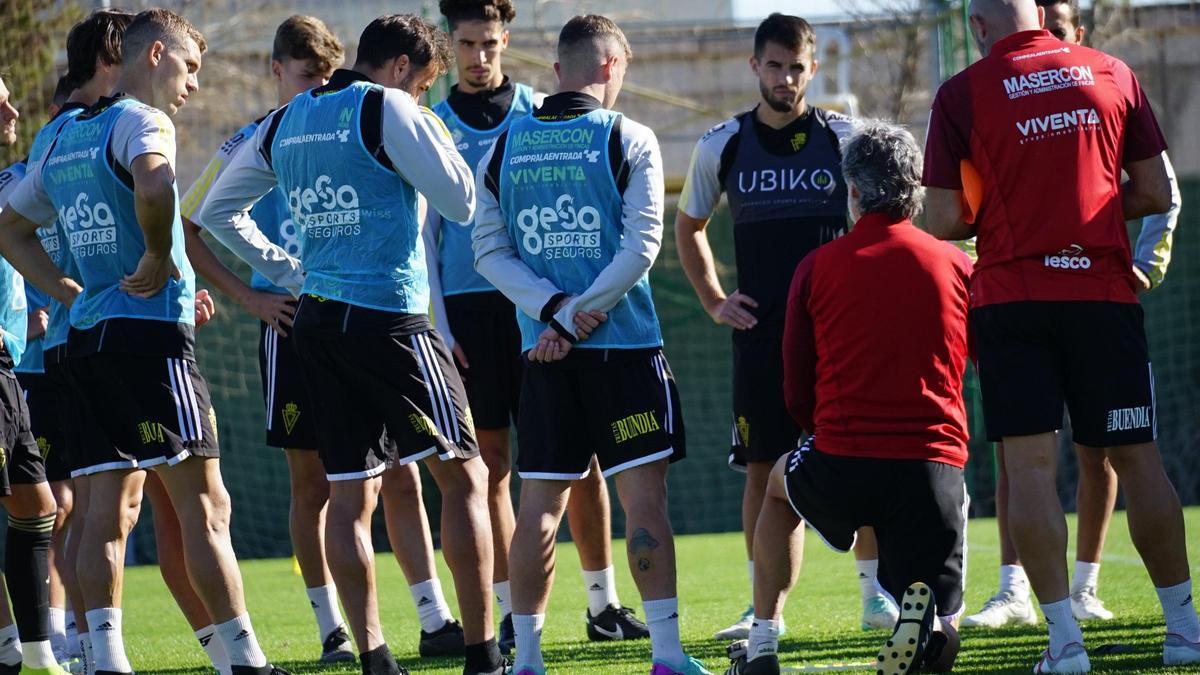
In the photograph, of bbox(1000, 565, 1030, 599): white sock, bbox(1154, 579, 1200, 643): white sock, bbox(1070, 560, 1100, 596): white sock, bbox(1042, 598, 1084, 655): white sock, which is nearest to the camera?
bbox(1042, 598, 1084, 655): white sock

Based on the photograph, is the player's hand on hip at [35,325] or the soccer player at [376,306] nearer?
the soccer player at [376,306]

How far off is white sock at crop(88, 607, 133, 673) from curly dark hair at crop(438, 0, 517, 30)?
110 inches

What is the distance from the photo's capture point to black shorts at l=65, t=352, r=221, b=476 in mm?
4758

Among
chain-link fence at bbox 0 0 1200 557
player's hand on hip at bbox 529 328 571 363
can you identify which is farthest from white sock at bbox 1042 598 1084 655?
chain-link fence at bbox 0 0 1200 557

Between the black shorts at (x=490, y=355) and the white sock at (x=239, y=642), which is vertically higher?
the black shorts at (x=490, y=355)

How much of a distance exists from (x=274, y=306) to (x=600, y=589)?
5.87 feet

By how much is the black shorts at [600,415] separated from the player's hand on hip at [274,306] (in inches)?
44.4

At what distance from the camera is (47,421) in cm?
638

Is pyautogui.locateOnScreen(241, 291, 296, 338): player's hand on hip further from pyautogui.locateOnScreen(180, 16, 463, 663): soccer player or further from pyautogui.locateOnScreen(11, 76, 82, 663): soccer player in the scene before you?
pyautogui.locateOnScreen(11, 76, 82, 663): soccer player

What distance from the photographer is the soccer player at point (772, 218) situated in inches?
233

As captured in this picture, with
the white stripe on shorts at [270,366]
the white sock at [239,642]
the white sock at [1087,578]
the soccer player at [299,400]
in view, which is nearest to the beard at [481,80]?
the soccer player at [299,400]

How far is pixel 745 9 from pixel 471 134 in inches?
322

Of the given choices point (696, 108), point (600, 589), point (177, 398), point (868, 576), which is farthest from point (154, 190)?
point (696, 108)

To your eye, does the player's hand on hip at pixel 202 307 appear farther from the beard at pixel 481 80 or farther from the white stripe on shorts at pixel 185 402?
the beard at pixel 481 80
